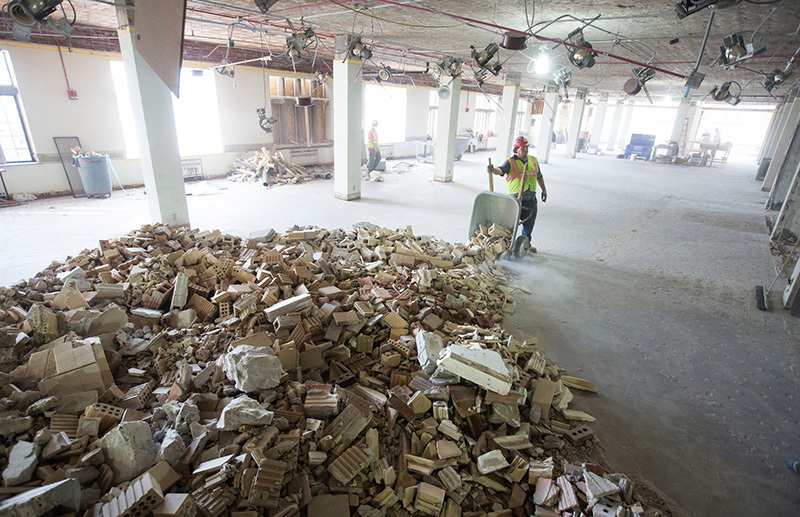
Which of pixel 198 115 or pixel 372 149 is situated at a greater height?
pixel 198 115

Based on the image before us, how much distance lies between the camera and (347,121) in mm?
9234

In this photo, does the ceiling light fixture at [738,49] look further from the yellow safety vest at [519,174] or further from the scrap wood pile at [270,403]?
the scrap wood pile at [270,403]

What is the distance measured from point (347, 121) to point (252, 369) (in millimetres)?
7805

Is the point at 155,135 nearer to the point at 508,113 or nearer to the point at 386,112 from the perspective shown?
the point at 508,113

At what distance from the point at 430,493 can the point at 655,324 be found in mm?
3814

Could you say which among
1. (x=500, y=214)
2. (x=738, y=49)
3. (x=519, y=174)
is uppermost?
(x=738, y=49)

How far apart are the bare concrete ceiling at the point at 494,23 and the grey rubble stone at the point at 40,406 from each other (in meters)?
4.92

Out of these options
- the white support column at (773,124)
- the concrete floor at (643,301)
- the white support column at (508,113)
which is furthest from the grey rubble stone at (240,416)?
the white support column at (773,124)

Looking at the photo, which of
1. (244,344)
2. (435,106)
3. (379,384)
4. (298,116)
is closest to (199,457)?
(244,344)

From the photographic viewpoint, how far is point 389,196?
10531 millimetres

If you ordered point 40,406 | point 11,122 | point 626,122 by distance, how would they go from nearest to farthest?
point 40,406 < point 11,122 < point 626,122

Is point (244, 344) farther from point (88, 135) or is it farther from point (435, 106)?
point (435, 106)

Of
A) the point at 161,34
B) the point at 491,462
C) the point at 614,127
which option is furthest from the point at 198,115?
the point at 614,127

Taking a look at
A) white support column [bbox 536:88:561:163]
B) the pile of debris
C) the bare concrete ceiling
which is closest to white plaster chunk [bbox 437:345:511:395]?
the bare concrete ceiling
